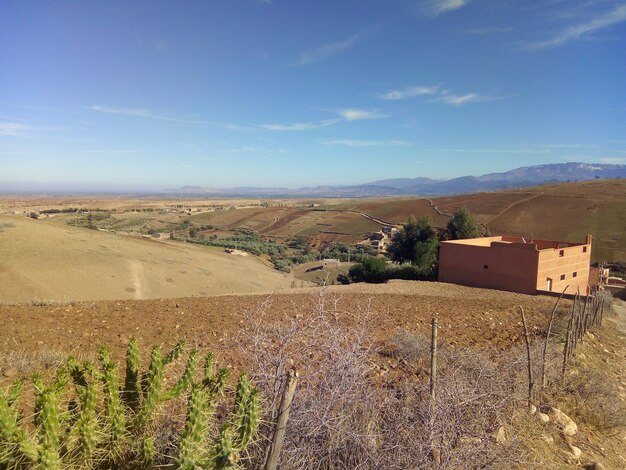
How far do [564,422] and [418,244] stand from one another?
90.5 ft

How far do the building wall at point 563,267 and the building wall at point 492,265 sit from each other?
46 cm

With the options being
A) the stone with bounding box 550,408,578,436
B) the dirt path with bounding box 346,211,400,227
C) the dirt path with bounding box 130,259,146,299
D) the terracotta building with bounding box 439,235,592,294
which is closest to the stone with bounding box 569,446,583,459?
the stone with bounding box 550,408,578,436

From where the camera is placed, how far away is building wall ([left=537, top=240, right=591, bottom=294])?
1934cm

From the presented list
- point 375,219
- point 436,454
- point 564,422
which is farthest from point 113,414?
point 375,219

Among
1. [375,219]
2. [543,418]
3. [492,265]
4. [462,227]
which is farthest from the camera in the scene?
[375,219]

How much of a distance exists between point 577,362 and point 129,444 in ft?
26.8

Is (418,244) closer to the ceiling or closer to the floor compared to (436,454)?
closer to the floor

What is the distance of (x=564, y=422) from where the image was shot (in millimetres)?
5520

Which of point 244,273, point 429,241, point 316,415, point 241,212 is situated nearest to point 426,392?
point 316,415

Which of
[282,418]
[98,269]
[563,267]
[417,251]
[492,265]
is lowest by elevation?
[417,251]

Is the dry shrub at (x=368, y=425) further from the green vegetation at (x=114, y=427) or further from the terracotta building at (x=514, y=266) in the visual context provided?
the terracotta building at (x=514, y=266)

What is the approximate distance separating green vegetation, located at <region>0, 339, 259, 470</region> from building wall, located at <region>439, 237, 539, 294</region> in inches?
743

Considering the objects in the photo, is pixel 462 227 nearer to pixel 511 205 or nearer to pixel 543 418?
pixel 543 418

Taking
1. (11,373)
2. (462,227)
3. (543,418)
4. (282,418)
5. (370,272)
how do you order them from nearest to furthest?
(282,418) < (11,373) < (543,418) < (370,272) < (462,227)
